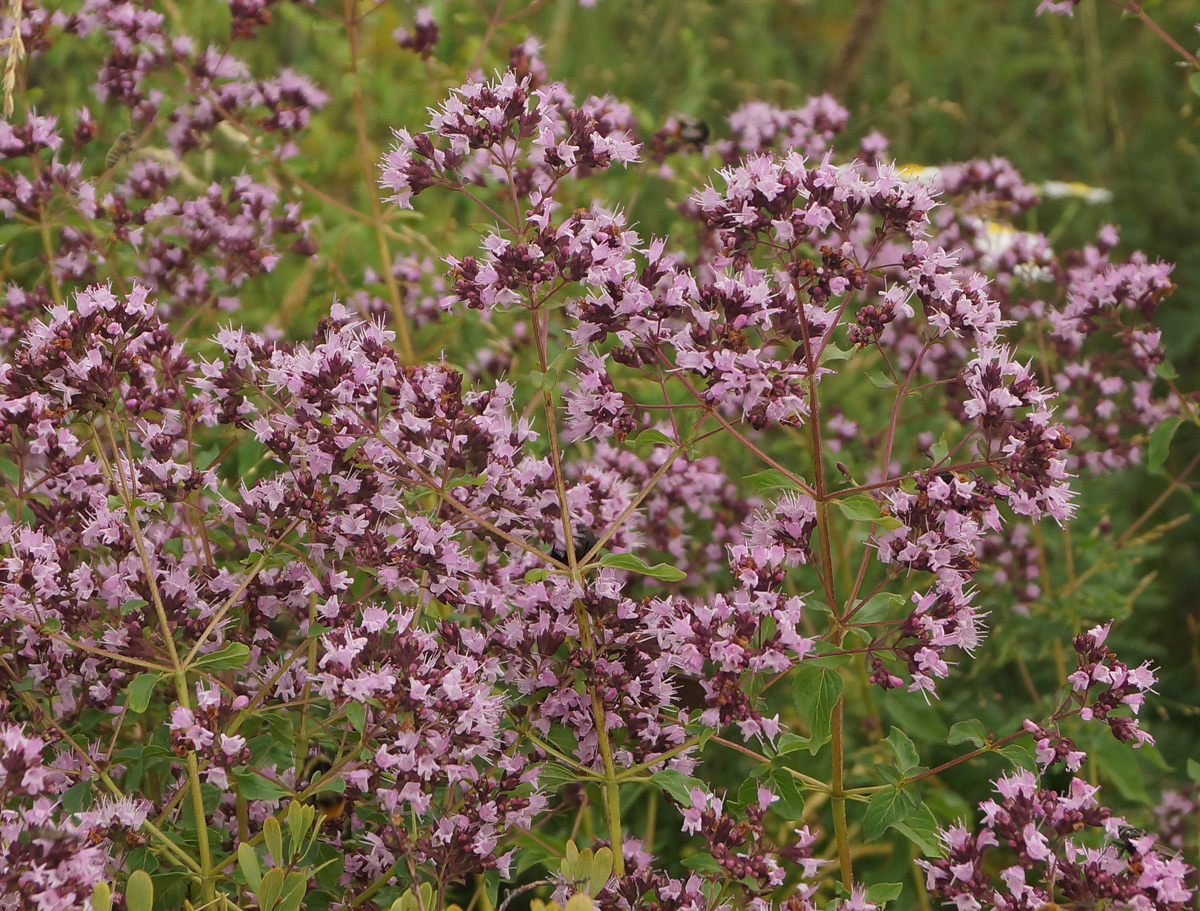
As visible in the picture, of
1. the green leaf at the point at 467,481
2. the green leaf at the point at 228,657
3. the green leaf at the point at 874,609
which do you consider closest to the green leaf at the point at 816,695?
the green leaf at the point at 874,609

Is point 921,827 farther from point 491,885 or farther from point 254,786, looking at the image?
point 254,786

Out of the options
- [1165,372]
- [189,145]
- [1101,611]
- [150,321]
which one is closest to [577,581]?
[150,321]

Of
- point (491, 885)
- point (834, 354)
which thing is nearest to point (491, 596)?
point (491, 885)

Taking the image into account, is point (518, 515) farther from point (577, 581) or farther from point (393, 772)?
point (393, 772)

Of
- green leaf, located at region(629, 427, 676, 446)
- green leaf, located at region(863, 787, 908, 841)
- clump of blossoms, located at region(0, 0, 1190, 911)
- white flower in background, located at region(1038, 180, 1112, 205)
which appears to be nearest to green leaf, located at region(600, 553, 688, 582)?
clump of blossoms, located at region(0, 0, 1190, 911)

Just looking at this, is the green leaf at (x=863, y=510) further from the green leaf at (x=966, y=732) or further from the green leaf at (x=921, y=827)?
the green leaf at (x=921, y=827)
